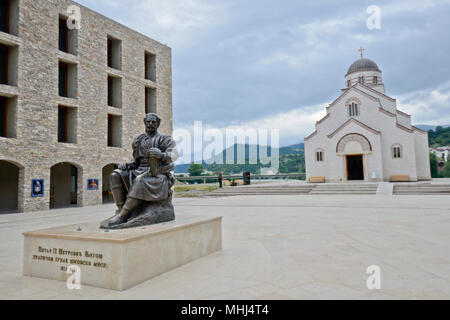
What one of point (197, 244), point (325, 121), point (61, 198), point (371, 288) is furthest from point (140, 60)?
point (371, 288)

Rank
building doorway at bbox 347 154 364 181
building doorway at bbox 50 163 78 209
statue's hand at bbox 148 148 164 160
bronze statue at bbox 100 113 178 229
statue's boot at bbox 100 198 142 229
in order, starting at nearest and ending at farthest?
statue's boot at bbox 100 198 142 229 → bronze statue at bbox 100 113 178 229 → statue's hand at bbox 148 148 164 160 → building doorway at bbox 50 163 78 209 → building doorway at bbox 347 154 364 181

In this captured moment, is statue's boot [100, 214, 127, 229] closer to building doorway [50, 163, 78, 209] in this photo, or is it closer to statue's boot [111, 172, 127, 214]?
statue's boot [111, 172, 127, 214]

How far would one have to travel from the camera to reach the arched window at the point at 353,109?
1212 inches

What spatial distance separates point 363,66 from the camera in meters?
36.8

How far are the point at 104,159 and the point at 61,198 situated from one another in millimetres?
4539

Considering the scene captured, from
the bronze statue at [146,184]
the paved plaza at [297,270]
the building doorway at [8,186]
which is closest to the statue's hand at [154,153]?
the bronze statue at [146,184]

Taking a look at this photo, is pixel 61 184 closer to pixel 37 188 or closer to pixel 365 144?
pixel 37 188

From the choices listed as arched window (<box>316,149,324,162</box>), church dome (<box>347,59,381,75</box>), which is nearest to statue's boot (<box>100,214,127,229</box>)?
arched window (<box>316,149,324,162</box>)

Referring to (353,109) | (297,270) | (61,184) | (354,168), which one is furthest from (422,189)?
(61,184)

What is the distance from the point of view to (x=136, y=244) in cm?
394

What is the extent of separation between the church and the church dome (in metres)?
4.86

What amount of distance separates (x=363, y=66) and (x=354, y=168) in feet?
47.2

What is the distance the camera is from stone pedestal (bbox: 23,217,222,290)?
3.80 metres
